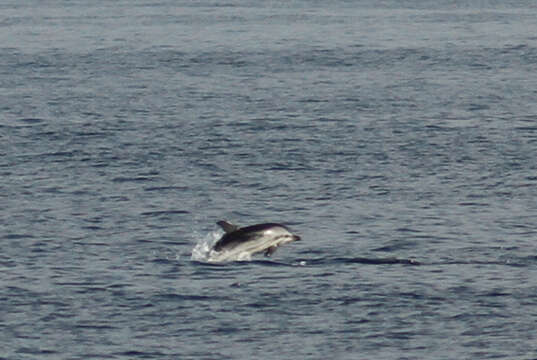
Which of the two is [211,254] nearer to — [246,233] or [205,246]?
[205,246]

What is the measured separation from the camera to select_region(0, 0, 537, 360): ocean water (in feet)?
102

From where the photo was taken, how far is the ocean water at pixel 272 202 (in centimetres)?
3094

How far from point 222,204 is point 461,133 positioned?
17.4 metres

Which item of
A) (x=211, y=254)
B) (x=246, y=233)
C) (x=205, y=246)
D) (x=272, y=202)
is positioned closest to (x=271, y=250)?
(x=246, y=233)

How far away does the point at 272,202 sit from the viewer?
44969 millimetres

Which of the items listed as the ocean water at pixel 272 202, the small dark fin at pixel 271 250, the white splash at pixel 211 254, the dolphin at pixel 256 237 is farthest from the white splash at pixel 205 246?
the small dark fin at pixel 271 250

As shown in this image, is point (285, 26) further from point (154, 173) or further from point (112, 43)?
point (154, 173)

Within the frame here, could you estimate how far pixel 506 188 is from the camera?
46844 millimetres

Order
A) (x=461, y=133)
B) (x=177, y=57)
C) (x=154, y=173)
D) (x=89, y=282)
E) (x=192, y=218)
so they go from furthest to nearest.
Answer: (x=177, y=57), (x=461, y=133), (x=154, y=173), (x=192, y=218), (x=89, y=282)

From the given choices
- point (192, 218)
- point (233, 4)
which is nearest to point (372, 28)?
point (233, 4)

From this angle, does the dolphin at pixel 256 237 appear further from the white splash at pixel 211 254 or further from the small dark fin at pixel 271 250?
the white splash at pixel 211 254

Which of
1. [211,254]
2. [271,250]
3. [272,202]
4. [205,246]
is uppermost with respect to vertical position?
[271,250]

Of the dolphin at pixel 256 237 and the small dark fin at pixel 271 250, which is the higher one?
the dolphin at pixel 256 237

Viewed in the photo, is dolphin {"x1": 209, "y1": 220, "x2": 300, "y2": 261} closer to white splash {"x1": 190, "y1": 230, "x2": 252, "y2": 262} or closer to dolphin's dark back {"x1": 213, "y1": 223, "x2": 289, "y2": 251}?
dolphin's dark back {"x1": 213, "y1": 223, "x2": 289, "y2": 251}
